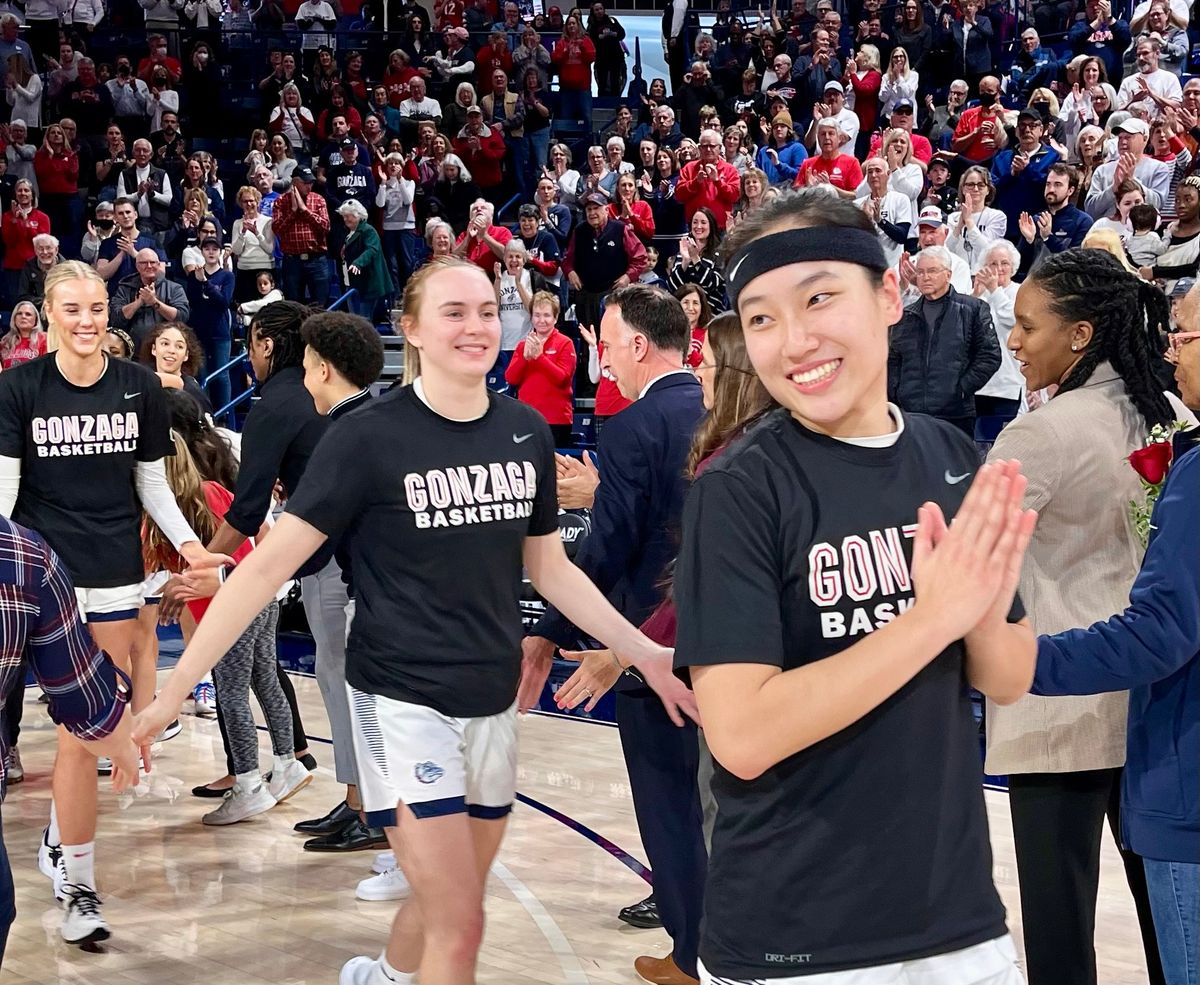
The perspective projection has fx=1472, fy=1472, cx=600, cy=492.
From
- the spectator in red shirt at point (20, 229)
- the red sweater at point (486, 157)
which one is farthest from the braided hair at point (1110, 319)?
the red sweater at point (486, 157)

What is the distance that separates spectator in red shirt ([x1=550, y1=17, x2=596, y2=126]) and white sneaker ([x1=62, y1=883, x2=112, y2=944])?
49.5ft

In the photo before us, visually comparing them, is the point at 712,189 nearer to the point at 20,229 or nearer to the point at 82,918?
the point at 20,229

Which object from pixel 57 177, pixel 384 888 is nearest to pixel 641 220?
pixel 57 177

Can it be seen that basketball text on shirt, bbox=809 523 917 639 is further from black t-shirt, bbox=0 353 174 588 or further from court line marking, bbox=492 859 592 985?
black t-shirt, bbox=0 353 174 588

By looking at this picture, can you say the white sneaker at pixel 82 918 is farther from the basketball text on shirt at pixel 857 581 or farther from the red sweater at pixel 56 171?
the red sweater at pixel 56 171

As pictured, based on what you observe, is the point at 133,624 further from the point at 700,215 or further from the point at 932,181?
the point at 932,181

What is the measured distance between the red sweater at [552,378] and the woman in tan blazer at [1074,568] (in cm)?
842

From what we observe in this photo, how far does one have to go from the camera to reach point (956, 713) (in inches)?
74.9

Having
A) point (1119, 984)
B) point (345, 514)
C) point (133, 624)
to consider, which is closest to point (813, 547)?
point (345, 514)

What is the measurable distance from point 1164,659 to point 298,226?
13053 millimetres

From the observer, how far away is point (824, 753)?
1824 millimetres

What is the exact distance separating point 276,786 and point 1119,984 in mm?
3526

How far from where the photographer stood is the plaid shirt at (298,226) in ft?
47.6

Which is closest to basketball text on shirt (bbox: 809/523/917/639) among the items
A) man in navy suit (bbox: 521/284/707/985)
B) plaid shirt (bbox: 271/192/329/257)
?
man in navy suit (bbox: 521/284/707/985)
